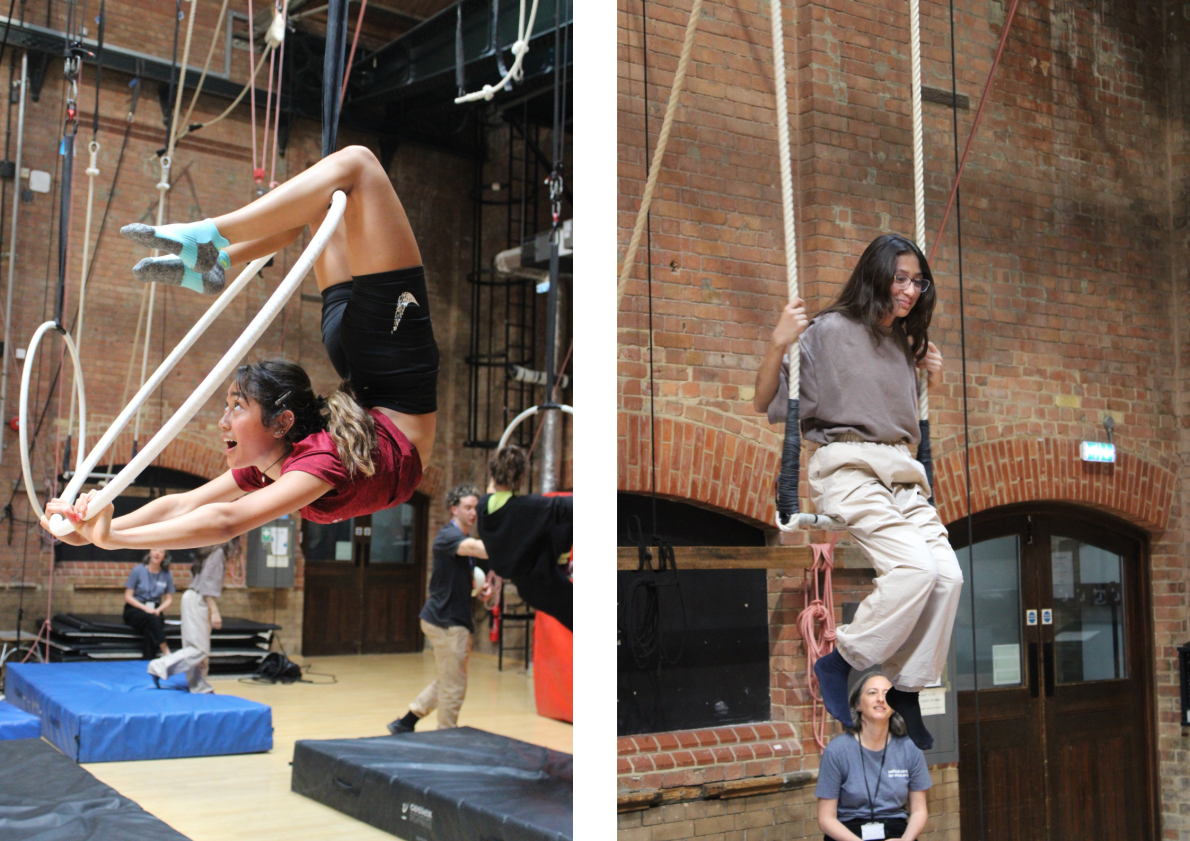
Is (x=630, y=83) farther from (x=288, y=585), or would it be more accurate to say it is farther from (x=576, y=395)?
(x=288, y=585)

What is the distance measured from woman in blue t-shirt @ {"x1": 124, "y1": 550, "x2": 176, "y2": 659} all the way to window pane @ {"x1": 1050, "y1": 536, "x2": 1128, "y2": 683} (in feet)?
23.1

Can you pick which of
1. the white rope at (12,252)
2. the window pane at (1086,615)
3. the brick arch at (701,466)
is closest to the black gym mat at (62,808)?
the brick arch at (701,466)

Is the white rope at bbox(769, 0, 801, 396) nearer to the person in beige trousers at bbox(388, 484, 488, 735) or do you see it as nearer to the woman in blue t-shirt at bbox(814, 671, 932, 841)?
the woman in blue t-shirt at bbox(814, 671, 932, 841)

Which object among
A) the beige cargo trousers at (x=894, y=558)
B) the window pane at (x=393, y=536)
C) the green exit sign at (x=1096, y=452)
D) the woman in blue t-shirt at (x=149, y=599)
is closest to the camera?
the beige cargo trousers at (x=894, y=558)

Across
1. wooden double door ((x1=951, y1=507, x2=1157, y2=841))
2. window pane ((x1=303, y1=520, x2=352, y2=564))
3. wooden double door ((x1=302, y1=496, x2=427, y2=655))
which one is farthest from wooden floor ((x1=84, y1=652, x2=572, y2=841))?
wooden double door ((x1=951, y1=507, x2=1157, y2=841))

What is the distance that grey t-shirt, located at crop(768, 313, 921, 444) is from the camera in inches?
114

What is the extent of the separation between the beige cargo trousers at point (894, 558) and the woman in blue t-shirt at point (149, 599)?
7.60 m

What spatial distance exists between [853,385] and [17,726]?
5167 mm

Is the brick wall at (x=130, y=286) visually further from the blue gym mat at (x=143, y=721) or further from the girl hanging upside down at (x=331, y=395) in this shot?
the girl hanging upside down at (x=331, y=395)

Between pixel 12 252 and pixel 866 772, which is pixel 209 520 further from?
pixel 12 252

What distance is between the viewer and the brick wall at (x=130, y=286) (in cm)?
974

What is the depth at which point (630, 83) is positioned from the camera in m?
4.12

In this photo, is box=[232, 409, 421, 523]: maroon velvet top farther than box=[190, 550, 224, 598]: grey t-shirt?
No

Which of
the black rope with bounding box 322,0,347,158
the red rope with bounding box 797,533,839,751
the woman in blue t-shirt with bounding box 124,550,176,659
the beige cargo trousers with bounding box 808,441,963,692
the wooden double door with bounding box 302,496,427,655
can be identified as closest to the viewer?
the black rope with bounding box 322,0,347,158
